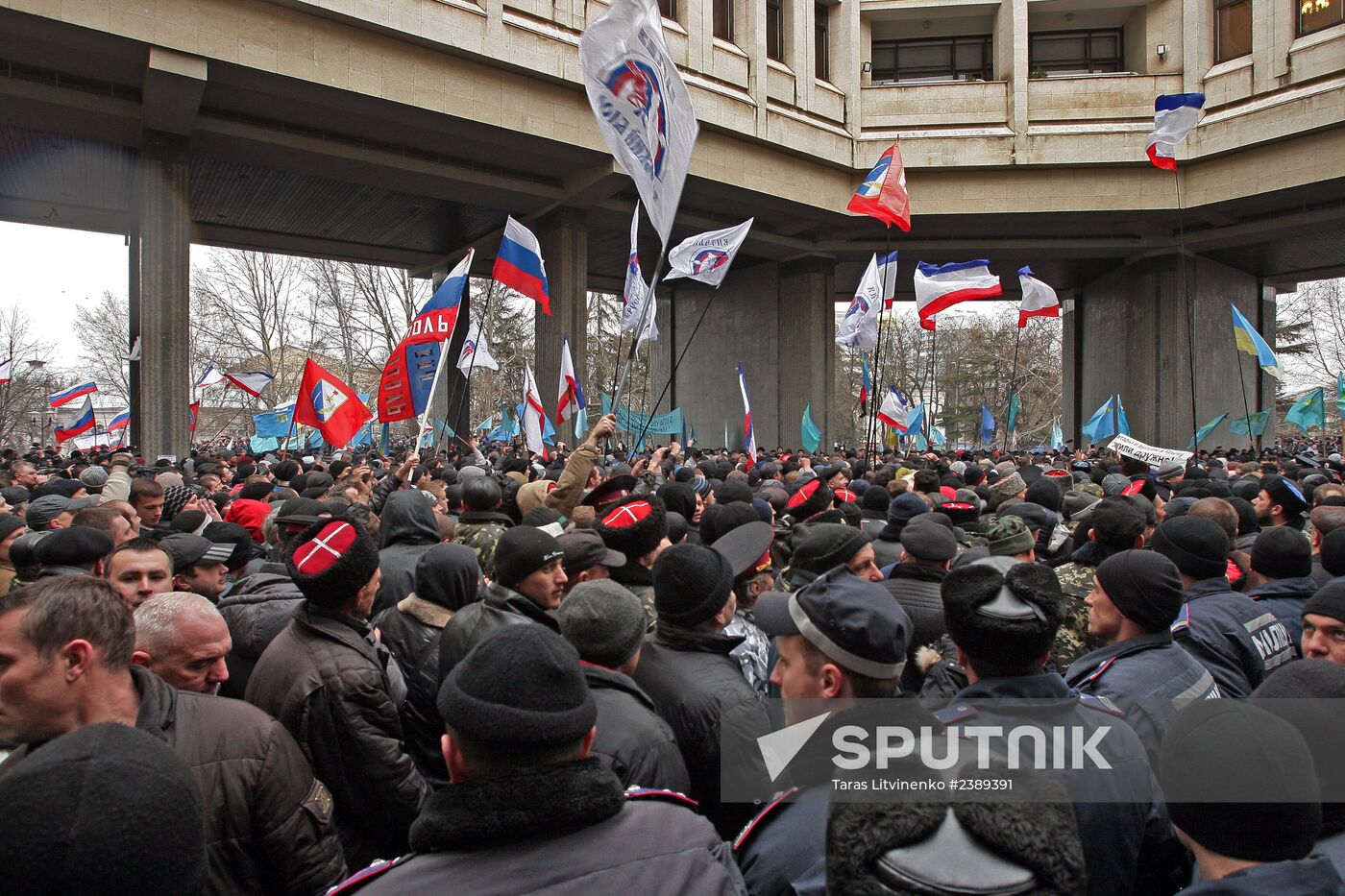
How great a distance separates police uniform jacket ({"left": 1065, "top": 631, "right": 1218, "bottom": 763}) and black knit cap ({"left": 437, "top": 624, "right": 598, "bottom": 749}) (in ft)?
6.57

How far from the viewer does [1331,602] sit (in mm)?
3076

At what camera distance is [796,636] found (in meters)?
2.42

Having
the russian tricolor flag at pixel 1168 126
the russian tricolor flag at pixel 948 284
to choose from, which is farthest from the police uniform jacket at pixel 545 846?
the russian tricolor flag at pixel 1168 126

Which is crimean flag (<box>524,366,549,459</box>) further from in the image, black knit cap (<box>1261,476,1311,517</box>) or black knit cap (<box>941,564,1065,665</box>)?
black knit cap (<box>941,564,1065,665</box>)

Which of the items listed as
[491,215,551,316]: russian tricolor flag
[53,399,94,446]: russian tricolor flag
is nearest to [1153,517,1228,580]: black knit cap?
[491,215,551,316]: russian tricolor flag

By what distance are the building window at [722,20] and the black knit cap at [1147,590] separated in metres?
26.9

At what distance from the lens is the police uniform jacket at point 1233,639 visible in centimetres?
359

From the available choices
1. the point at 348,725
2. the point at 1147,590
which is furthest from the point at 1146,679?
the point at 348,725

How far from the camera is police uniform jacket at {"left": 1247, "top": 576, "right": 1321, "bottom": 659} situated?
13.6ft

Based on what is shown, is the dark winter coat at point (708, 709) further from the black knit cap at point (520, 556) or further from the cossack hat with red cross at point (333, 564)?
the cossack hat with red cross at point (333, 564)

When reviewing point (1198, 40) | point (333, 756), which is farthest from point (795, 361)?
point (333, 756)

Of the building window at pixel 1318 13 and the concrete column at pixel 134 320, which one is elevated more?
the building window at pixel 1318 13

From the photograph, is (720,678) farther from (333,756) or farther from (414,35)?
(414,35)

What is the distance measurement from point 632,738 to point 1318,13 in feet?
106
